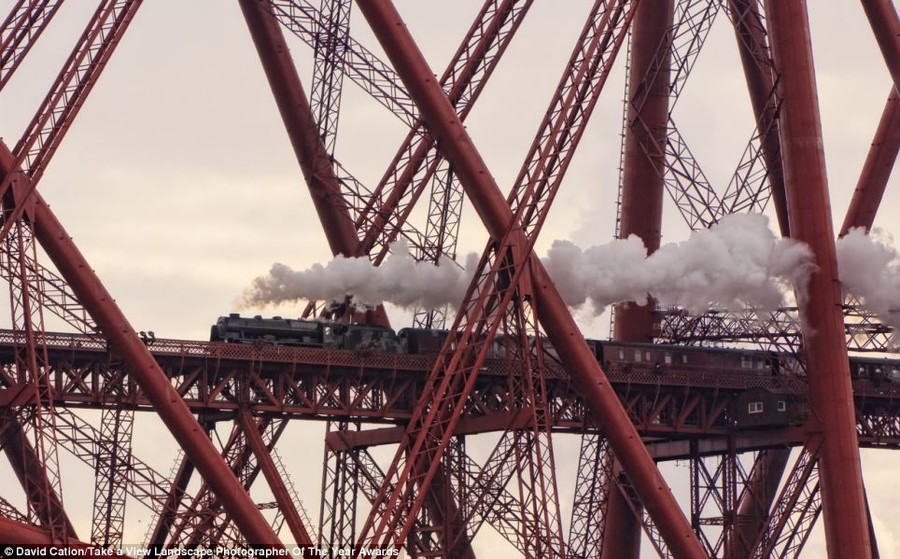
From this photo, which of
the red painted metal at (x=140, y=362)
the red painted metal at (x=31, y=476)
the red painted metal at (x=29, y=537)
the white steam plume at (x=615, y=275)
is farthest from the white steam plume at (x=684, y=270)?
the red painted metal at (x=29, y=537)

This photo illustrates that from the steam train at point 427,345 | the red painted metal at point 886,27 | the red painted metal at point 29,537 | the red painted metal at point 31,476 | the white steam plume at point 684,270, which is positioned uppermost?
the red painted metal at point 886,27

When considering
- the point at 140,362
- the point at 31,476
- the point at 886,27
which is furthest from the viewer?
the point at 886,27

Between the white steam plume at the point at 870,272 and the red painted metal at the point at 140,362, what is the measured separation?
21346 mm

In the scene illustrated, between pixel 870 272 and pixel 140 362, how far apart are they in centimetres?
2462

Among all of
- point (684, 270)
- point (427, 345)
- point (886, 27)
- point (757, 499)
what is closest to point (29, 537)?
point (427, 345)

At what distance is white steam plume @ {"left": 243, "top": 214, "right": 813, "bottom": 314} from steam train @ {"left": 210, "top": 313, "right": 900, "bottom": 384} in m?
1.05

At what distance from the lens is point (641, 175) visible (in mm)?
85500

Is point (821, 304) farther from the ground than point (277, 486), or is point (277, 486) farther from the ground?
point (821, 304)

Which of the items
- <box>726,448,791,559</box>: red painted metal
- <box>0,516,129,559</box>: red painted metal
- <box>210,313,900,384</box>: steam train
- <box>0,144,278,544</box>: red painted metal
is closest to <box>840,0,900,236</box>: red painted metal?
<box>210,313,900,384</box>: steam train

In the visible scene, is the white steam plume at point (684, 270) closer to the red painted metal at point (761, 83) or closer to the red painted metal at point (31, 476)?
the red painted metal at point (761, 83)

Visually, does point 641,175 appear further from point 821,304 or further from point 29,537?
point 29,537

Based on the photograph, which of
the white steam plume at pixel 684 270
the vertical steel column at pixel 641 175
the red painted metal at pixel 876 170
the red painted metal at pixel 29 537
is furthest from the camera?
the red painted metal at pixel 876 170

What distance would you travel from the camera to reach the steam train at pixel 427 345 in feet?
249

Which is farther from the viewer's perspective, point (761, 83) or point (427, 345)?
point (761, 83)
